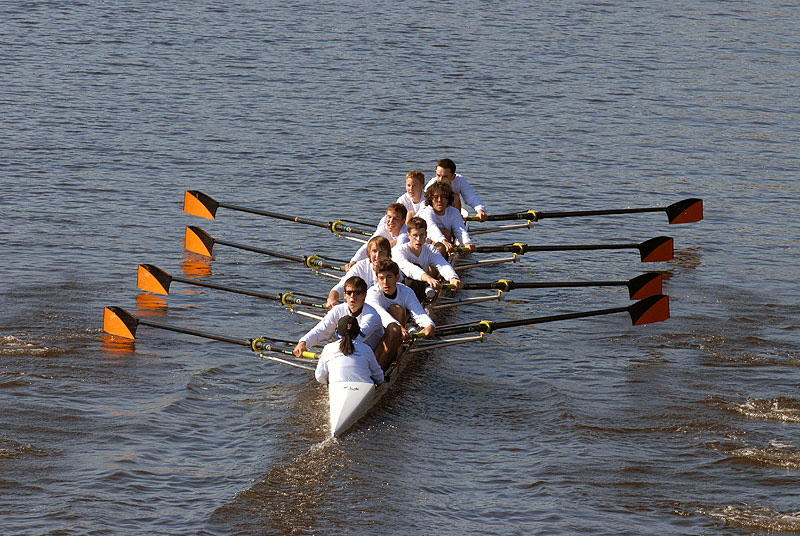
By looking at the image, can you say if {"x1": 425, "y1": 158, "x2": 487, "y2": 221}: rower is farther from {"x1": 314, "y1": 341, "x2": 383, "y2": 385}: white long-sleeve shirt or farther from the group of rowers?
{"x1": 314, "y1": 341, "x2": 383, "y2": 385}: white long-sleeve shirt

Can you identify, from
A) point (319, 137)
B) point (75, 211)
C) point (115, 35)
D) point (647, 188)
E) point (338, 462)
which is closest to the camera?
point (338, 462)

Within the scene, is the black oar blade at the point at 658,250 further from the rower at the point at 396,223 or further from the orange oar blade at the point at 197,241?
the orange oar blade at the point at 197,241

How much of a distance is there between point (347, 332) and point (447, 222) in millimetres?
5534

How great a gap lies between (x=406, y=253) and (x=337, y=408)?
344 centimetres

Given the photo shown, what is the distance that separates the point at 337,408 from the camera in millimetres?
10812

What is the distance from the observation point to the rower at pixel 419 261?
44.1 feet

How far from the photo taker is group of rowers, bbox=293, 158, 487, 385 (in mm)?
11055

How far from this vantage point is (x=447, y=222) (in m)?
16.0

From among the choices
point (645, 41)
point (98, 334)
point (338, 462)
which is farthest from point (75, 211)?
point (645, 41)

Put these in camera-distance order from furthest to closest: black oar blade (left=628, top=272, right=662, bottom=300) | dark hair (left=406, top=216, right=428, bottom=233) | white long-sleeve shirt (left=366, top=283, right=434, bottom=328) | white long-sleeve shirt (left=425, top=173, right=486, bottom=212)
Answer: white long-sleeve shirt (left=425, top=173, right=486, bottom=212) → black oar blade (left=628, top=272, right=662, bottom=300) → dark hair (left=406, top=216, right=428, bottom=233) → white long-sleeve shirt (left=366, top=283, right=434, bottom=328)

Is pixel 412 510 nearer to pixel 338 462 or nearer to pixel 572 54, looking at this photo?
pixel 338 462

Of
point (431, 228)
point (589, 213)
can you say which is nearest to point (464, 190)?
point (589, 213)

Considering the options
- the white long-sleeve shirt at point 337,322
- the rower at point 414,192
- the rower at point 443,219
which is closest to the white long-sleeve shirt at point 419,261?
the rower at point 443,219

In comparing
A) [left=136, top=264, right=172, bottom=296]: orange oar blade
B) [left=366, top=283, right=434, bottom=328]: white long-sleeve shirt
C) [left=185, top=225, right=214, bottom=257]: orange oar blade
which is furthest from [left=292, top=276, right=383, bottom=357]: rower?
[left=185, top=225, right=214, bottom=257]: orange oar blade
